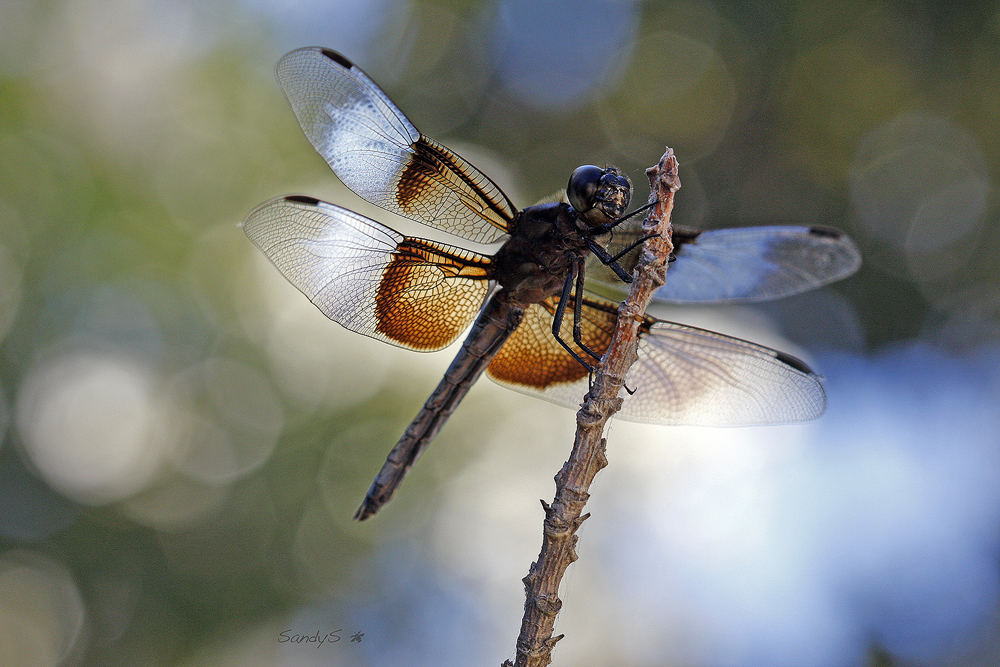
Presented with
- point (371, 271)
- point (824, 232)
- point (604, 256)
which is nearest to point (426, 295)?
Answer: point (371, 271)

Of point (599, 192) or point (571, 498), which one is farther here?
point (599, 192)

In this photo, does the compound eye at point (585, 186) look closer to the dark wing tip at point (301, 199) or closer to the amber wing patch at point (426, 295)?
the amber wing patch at point (426, 295)

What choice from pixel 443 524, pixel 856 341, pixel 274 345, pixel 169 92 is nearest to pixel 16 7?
pixel 169 92

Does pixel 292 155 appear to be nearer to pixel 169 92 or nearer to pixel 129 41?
pixel 169 92

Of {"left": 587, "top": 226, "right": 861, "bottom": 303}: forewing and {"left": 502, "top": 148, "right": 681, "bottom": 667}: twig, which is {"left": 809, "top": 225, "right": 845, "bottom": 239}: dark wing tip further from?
{"left": 502, "top": 148, "right": 681, "bottom": 667}: twig

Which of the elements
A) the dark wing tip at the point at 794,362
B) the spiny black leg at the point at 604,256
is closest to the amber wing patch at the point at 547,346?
the spiny black leg at the point at 604,256

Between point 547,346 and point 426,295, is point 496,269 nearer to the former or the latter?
point 426,295
